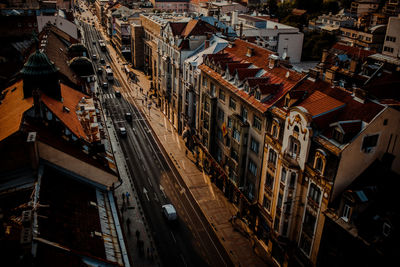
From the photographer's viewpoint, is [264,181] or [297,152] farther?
[264,181]

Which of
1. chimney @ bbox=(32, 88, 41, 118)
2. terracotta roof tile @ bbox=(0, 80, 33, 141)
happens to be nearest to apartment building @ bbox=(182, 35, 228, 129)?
terracotta roof tile @ bbox=(0, 80, 33, 141)

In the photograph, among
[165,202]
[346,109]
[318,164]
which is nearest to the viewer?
[318,164]

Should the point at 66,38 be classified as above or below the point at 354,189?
above

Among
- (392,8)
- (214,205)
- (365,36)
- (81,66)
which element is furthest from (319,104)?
(392,8)

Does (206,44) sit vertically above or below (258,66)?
above

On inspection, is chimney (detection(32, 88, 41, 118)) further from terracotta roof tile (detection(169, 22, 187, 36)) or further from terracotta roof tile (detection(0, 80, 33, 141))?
terracotta roof tile (detection(169, 22, 187, 36))

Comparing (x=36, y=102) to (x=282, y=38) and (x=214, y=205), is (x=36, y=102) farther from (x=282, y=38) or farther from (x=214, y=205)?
(x=282, y=38)

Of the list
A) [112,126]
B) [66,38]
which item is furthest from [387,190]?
[66,38]

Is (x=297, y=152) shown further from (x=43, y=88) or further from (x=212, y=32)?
(x=212, y=32)
